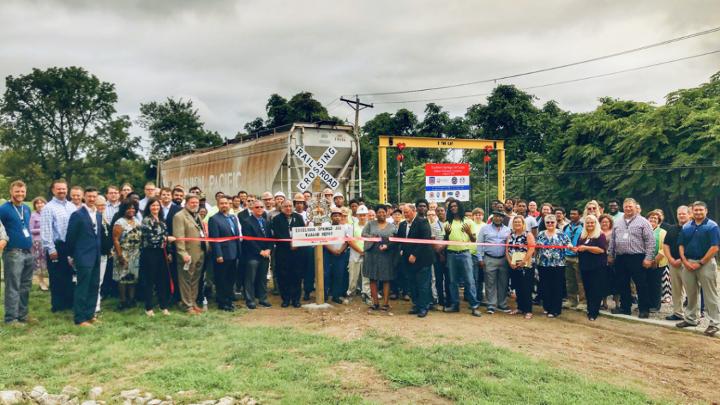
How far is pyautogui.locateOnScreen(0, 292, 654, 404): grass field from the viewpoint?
4832 mm

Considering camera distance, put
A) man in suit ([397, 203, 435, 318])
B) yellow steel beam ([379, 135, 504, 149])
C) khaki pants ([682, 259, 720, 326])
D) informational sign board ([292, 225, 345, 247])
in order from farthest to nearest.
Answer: yellow steel beam ([379, 135, 504, 149]), informational sign board ([292, 225, 345, 247]), man in suit ([397, 203, 435, 318]), khaki pants ([682, 259, 720, 326])

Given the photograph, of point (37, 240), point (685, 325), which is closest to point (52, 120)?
point (37, 240)

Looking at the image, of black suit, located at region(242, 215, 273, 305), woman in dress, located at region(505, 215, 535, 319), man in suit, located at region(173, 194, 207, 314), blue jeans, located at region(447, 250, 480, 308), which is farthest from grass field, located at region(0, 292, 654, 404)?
woman in dress, located at region(505, 215, 535, 319)

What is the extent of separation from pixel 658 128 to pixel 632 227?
746 centimetres

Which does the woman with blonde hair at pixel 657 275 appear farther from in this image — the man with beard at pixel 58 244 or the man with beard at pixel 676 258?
the man with beard at pixel 58 244

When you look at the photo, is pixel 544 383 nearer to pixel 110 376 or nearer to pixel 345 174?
pixel 110 376

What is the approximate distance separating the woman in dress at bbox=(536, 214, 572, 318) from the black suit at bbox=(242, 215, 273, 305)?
4616 millimetres

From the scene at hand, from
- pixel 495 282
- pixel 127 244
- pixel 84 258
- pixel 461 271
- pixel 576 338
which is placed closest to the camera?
pixel 576 338

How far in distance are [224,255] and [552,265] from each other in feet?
17.5

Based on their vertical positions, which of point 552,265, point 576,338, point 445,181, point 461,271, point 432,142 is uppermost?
point 432,142

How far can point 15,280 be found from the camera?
7031mm

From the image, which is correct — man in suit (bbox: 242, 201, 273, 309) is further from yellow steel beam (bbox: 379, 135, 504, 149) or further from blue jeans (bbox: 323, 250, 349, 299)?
yellow steel beam (bbox: 379, 135, 504, 149)

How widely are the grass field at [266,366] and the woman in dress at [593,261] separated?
113 inches

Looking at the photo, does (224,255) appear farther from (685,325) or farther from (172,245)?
(685,325)
